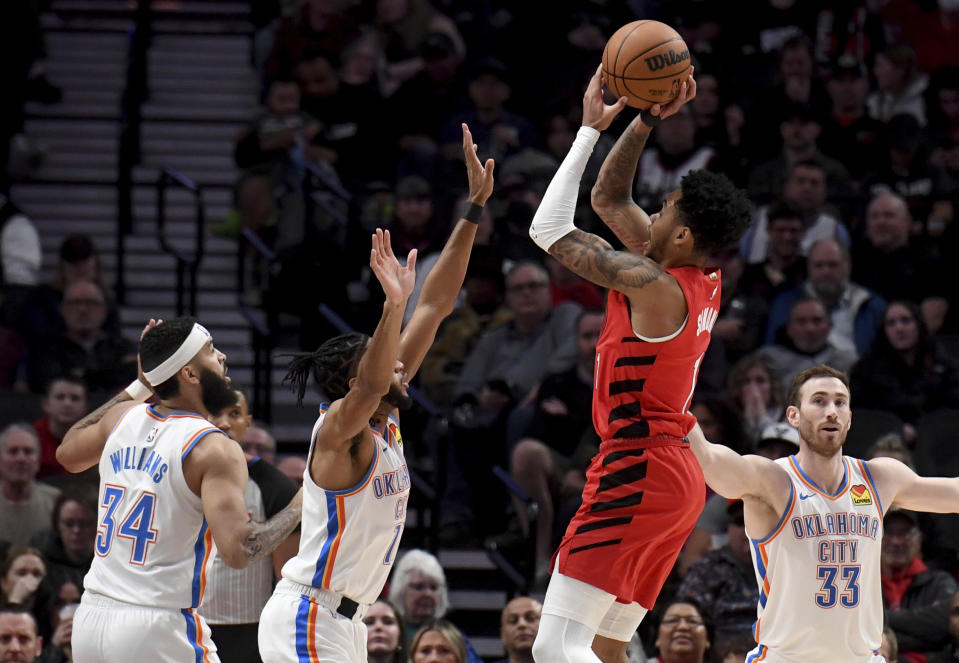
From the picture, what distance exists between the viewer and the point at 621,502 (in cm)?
616

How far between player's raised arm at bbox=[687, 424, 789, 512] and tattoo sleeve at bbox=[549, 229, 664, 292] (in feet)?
2.30

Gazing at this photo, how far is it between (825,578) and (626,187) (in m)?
1.85

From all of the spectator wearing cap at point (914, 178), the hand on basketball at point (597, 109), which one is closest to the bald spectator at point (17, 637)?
the hand on basketball at point (597, 109)

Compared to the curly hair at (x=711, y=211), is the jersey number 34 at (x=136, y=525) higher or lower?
lower

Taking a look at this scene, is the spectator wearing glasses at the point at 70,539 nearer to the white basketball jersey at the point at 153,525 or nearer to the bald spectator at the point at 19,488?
the bald spectator at the point at 19,488

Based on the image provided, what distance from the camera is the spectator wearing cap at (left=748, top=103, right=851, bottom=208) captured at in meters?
12.7

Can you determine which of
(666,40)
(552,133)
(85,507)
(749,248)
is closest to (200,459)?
(666,40)

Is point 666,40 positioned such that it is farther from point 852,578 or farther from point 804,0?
point 804,0

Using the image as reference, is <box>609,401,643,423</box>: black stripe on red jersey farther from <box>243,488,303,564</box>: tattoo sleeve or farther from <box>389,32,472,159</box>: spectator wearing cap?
<box>389,32,472,159</box>: spectator wearing cap

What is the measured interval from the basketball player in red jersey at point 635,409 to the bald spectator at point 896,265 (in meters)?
5.82

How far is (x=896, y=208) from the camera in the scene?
11859 mm

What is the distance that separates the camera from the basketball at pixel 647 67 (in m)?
6.61

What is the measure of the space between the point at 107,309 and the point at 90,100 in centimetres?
399

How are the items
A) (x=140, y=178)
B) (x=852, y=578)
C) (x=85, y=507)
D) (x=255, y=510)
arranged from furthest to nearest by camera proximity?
(x=140, y=178)
(x=85, y=507)
(x=255, y=510)
(x=852, y=578)
